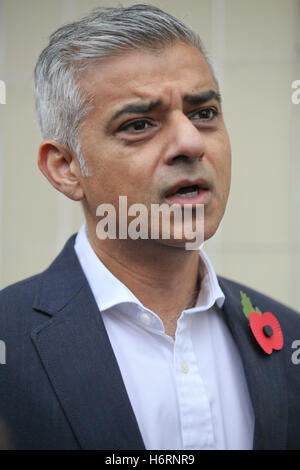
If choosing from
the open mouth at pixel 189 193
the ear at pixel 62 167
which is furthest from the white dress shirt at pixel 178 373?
the open mouth at pixel 189 193

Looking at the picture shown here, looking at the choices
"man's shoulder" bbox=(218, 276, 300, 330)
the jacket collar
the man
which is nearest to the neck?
the man

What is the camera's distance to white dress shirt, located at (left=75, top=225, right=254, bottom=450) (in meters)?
1.61

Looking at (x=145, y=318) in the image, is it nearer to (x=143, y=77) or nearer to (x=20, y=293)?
(x=20, y=293)

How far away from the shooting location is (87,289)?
1724 mm

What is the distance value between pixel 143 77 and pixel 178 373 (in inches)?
38.5

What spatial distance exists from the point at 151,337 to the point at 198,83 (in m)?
0.89

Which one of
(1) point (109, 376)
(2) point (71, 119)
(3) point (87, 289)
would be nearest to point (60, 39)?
(2) point (71, 119)

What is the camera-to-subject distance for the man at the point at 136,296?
1.54m

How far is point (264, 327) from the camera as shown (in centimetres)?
189

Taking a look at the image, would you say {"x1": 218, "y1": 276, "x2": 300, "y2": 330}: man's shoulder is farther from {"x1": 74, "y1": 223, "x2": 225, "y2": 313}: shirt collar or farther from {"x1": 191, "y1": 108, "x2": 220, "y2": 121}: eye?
{"x1": 191, "y1": 108, "x2": 220, "y2": 121}: eye

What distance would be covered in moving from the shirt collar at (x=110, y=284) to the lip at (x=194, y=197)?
13.9 inches

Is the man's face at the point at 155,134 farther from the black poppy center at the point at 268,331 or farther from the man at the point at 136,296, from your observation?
the black poppy center at the point at 268,331

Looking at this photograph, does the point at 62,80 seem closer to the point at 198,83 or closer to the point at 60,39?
the point at 60,39

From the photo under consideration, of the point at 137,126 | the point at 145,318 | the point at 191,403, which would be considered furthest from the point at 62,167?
the point at 191,403
